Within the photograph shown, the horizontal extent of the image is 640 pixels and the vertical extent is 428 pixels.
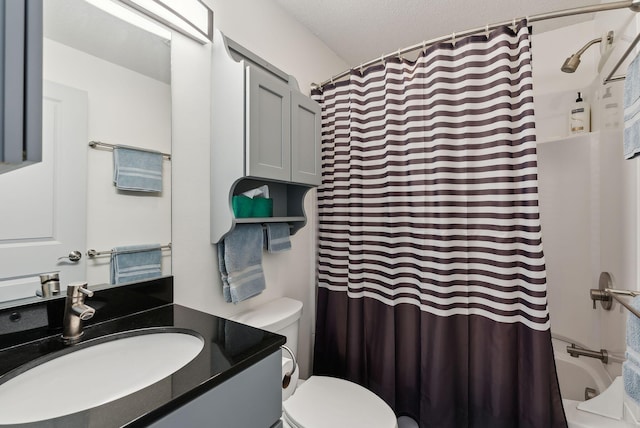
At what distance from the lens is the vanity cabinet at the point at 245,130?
48.9 inches

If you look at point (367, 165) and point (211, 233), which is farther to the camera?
point (367, 165)

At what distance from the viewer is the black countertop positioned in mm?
549

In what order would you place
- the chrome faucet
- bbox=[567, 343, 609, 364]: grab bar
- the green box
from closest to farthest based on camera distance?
the chrome faucet
the green box
bbox=[567, 343, 609, 364]: grab bar

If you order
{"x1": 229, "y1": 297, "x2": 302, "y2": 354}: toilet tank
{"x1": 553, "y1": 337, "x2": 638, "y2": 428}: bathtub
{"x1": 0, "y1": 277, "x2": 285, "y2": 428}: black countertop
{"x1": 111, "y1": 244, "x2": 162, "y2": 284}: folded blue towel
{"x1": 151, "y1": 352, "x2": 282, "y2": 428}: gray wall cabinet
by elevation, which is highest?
{"x1": 111, "y1": 244, "x2": 162, "y2": 284}: folded blue towel

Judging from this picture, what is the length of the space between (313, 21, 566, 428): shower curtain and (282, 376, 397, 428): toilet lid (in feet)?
1.00

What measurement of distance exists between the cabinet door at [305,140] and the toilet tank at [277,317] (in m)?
0.66

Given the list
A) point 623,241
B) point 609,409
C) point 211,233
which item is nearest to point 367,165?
point 211,233

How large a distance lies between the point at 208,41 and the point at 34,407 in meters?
1.34

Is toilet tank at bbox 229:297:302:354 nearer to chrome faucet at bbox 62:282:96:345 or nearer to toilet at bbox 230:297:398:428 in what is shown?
toilet at bbox 230:297:398:428

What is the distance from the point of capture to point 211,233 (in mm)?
1341

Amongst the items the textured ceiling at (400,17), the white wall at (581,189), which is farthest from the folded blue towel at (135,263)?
the white wall at (581,189)

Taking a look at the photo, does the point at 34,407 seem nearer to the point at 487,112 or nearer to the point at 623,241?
the point at 487,112

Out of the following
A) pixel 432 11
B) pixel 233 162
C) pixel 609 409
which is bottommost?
pixel 609 409

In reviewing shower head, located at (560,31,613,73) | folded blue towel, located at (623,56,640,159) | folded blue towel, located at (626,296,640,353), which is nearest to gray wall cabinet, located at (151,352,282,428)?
folded blue towel, located at (626,296,640,353)
